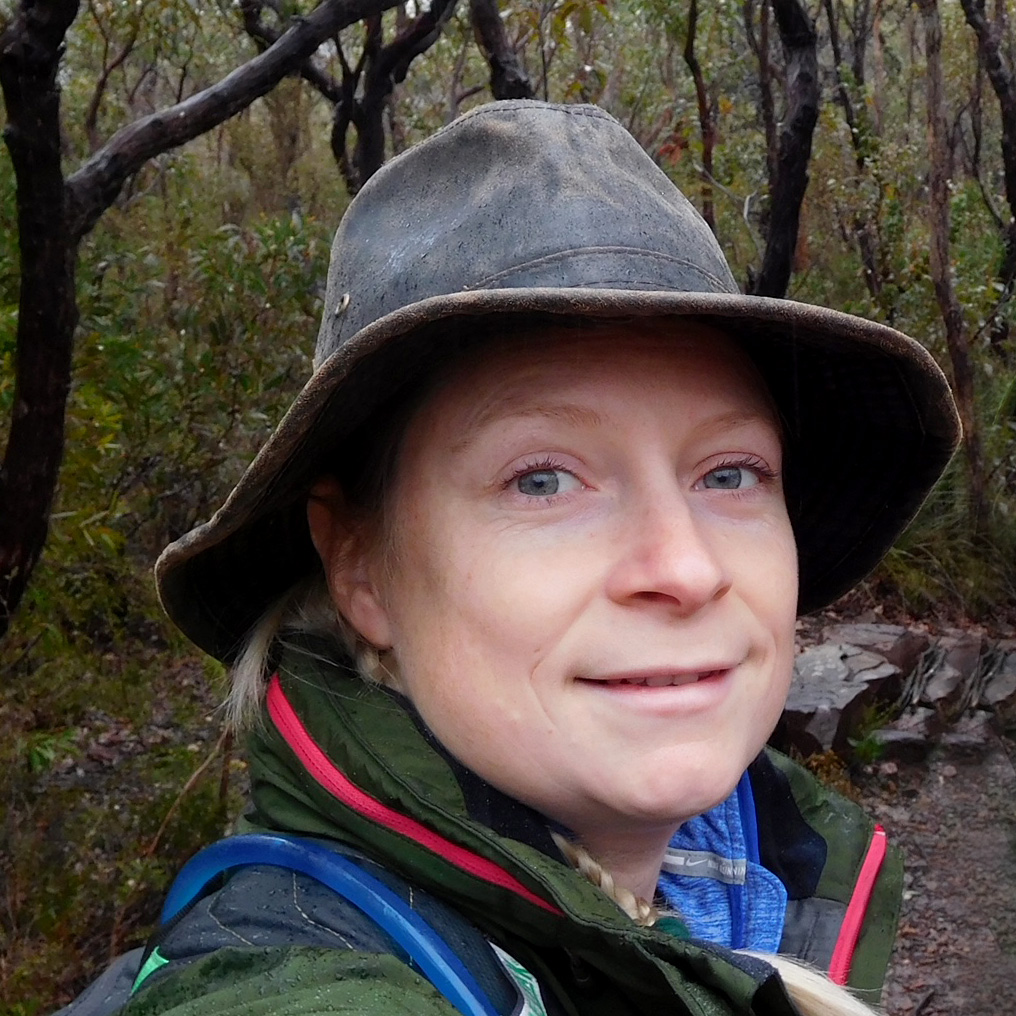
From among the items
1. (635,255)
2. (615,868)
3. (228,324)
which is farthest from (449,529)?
(228,324)

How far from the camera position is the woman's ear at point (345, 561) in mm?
1400

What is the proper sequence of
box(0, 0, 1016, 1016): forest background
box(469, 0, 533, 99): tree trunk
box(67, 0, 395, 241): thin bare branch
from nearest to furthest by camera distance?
1. box(0, 0, 1016, 1016): forest background
2. box(67, 0, 395, 241): thin bare branch
3. box(469, 0, 533, 99): tree trunk

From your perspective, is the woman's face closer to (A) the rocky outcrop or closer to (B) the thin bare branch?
(B) the thin bare branch

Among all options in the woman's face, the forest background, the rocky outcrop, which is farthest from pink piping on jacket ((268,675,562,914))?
the rocky outcrop

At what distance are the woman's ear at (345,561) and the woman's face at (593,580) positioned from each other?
72 millimetres

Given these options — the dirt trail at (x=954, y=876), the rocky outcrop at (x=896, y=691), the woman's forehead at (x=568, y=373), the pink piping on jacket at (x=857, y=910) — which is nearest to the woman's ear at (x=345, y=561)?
the woman's forehead at (x=568, y=373)

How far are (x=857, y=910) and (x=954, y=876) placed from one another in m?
3.13

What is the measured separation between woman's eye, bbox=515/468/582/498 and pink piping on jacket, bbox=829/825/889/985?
2.93 ft

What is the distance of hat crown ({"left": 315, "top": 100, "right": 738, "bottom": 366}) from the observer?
4.06ft

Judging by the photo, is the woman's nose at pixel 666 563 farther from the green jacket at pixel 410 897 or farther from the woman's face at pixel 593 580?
the green jacket at pixel 410 897

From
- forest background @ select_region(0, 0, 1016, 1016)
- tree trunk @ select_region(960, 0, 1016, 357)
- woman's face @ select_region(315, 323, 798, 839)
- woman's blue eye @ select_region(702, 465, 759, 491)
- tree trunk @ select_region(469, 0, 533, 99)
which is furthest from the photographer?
tree trunk @ select_region(960, 0, 1016, 357)

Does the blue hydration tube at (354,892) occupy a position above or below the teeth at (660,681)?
below

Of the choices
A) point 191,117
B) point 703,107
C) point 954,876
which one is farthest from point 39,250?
point 703,107

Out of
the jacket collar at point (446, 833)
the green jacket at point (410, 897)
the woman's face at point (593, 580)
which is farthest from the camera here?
the woman's face at point (593, 580)
